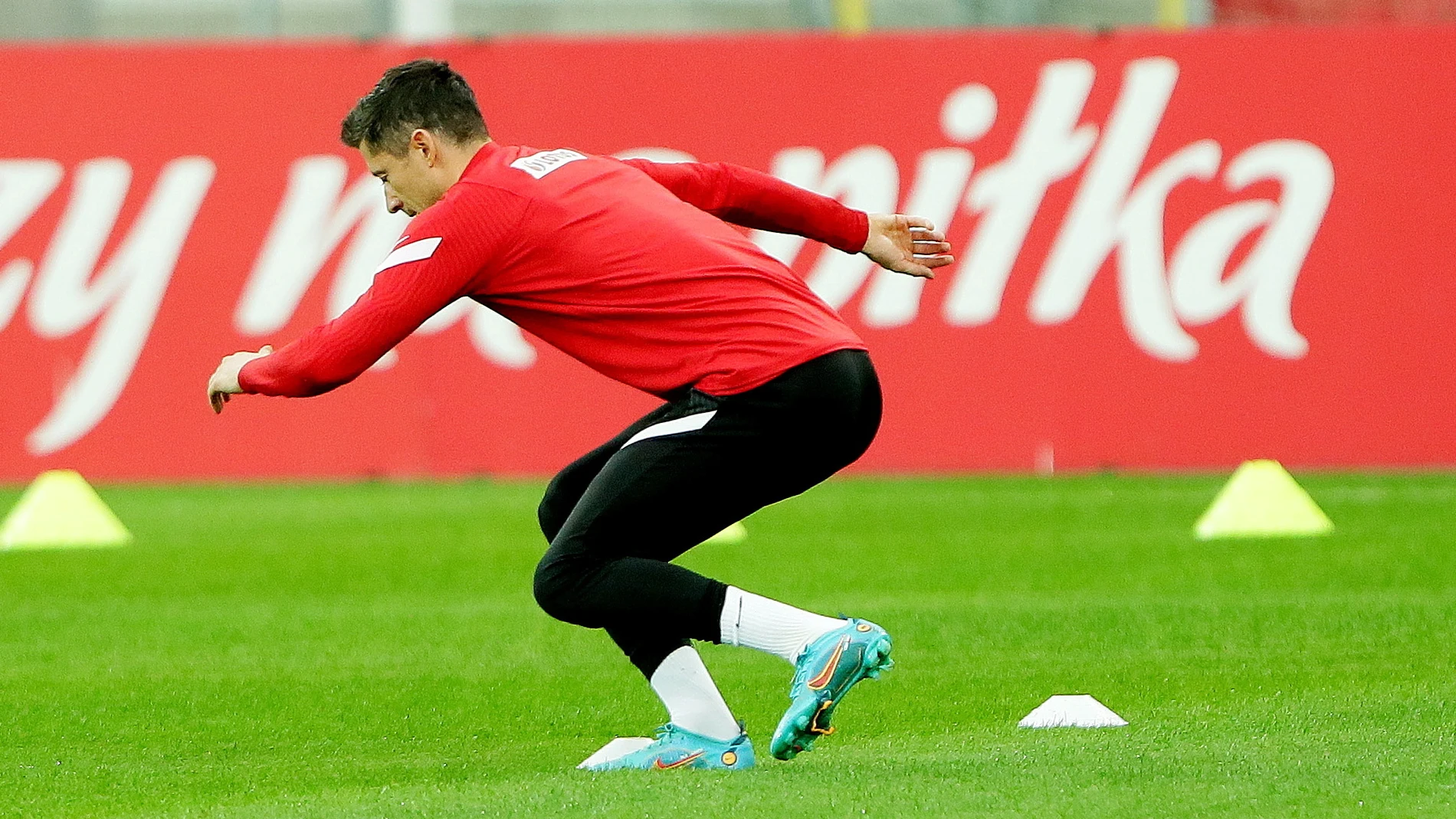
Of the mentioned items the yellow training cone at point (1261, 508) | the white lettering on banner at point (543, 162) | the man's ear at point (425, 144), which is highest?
the man's ear at point (425, 144)

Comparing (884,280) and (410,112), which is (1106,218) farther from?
(410,112)

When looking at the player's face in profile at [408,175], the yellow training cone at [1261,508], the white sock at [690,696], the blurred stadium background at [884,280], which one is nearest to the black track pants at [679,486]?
the white sock at [690,696]

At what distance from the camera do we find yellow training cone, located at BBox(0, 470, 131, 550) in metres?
10.5

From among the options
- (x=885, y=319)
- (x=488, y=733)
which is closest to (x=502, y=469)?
(x=885, y=319)

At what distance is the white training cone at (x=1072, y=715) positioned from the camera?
5.49m

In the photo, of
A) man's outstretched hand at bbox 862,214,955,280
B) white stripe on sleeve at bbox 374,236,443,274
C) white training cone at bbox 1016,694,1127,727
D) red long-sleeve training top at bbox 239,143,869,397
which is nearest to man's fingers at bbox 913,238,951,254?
man's outstretched hand at bbox 862,214,955,280

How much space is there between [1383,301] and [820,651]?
9089 millimetres

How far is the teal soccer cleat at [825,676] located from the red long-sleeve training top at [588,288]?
570 millimetres

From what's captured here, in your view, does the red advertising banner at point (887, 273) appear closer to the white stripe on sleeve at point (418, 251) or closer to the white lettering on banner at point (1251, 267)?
the white lettering on banner at point (1251, 267)

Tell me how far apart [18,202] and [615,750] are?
912 cm

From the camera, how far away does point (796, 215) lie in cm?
541

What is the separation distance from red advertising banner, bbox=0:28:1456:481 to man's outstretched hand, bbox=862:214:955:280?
737 cm

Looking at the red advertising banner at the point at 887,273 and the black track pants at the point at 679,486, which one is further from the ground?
the black track pants at the point at 679,486

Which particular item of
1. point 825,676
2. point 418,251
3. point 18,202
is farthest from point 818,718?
point 18,202
